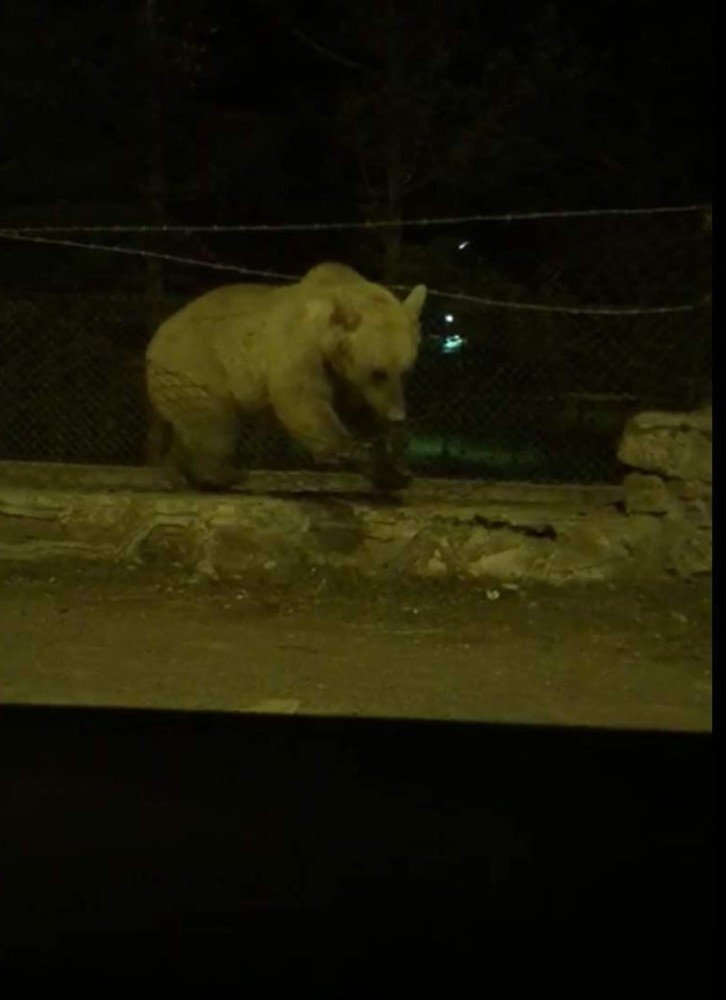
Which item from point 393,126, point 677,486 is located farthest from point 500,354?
point 393,126

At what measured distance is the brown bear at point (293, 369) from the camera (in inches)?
433

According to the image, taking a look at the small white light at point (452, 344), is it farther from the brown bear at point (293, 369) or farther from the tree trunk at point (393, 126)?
the tree trunk at point (393, 126)

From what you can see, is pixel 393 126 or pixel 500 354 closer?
pixel 500 354

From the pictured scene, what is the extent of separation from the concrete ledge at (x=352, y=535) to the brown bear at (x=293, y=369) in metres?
0.42

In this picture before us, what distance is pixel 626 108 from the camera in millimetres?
16672

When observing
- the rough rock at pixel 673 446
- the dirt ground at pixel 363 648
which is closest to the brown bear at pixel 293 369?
the dirt ground at pixel 363 648

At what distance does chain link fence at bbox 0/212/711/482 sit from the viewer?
40.6 feet

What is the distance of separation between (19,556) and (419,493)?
2460 mm

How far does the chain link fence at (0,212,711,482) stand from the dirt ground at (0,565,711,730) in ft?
6.12

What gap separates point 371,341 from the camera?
10938 mm

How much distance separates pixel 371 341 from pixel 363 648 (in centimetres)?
246

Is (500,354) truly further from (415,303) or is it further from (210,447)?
(210,447)

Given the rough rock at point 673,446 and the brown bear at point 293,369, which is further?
the brown bear at point 293,369

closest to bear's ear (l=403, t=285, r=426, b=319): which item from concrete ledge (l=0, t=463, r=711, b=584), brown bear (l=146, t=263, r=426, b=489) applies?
brown bear (l=146, t=263, r=426, b=489)
